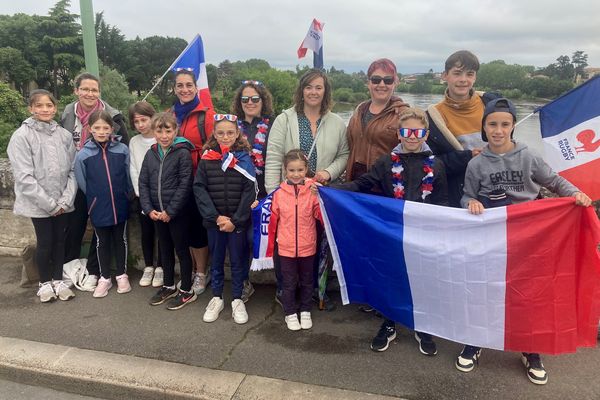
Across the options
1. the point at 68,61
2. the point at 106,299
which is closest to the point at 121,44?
the point at 68,61

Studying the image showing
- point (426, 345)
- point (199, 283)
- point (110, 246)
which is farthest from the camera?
point (110, 246)

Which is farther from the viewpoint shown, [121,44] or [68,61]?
[121,44]

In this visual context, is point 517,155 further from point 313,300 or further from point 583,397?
point 313,300

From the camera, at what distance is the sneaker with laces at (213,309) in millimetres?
3766

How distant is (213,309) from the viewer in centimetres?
383

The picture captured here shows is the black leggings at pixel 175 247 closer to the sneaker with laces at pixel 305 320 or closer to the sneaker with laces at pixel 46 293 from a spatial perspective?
the sneaker with laces at pixel 46 293

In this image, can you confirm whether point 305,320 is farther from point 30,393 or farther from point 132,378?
point 30,393

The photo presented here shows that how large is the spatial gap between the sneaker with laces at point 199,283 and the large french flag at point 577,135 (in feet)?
10.9

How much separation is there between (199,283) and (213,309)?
536 millimetres

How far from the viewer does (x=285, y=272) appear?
3.74 metres

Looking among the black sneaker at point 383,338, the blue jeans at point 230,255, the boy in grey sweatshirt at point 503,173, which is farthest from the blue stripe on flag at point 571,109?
the blue jeans at point 230,255

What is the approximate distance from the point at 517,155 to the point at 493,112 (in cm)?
34

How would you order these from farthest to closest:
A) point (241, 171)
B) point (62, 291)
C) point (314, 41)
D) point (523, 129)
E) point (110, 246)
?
point (523, 129) → point (314, 41) → point (110, 246) → point (62, 291) → point (241, 171)

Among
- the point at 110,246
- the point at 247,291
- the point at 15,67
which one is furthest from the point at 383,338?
the point at 15,67
